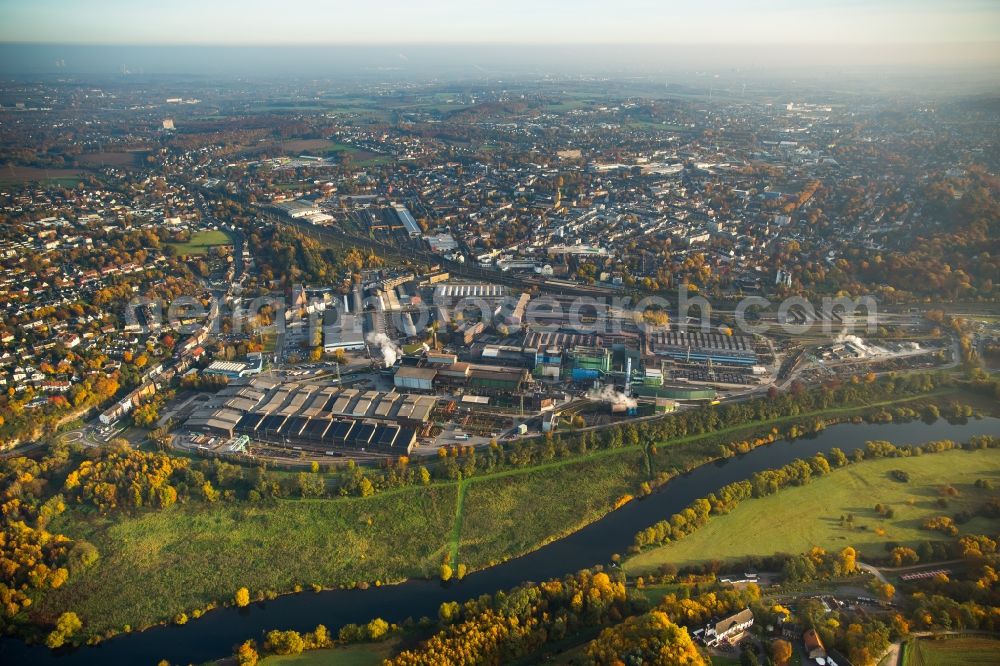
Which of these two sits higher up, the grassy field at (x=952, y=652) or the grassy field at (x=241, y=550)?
the grassy field at (x=952, y=652)

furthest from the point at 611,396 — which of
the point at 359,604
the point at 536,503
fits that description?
the point at 359,604

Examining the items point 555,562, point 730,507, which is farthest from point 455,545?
point 730,507

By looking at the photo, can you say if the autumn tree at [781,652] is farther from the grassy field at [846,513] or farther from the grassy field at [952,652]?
the grassy field at [846,513]

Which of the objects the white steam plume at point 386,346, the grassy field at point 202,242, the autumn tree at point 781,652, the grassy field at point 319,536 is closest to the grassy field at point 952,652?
the autumn tree at point 781,652

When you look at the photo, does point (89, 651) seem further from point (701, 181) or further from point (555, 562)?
point (701, 181)

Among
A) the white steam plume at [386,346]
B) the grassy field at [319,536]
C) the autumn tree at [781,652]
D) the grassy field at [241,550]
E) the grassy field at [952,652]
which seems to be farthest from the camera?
the white steam plume at [386,346]
